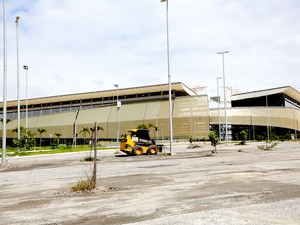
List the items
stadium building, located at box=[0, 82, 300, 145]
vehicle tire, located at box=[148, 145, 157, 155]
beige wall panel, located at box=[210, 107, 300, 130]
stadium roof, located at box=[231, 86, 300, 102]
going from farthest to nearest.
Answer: stadium roof, located at box=[231, 86, 300, 102] < beige wall panel, located at box=[210, 107, 300, 130] < stadium building, located at box=[0, 82, 300, 145] < vehicle tire, located at box=[148, 145, 157, 155]

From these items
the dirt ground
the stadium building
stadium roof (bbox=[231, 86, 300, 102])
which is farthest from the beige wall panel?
the dirt ground

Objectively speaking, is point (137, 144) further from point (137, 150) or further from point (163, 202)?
point (163, 202)

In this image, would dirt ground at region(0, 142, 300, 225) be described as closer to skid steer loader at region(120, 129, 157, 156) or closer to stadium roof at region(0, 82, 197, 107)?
skid steer loader at region(120, 129, 157, 156)

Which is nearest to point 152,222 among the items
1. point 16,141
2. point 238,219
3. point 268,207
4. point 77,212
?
point 238,219

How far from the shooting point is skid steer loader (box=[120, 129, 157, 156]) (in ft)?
96.0

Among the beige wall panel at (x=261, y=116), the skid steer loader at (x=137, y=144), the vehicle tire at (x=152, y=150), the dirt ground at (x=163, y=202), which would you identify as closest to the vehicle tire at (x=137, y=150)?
the skid steer loader at (x=137, y=144)

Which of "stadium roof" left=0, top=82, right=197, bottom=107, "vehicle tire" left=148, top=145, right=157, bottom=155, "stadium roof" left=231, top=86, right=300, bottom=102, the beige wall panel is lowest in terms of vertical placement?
"vehicle tire" left=148, top=145, right=157, bottom=155

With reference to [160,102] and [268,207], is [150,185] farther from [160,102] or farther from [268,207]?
[160,102]

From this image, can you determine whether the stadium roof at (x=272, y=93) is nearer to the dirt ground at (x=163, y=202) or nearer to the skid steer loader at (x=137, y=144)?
the skid steer loader at (x=137, y=144)

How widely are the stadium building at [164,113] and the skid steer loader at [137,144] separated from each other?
150 ft

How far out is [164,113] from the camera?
82.1 metres

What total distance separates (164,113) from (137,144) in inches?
2071

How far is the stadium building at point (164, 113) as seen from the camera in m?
80.0

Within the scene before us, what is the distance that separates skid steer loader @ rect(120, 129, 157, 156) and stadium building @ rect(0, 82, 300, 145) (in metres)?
45.7
